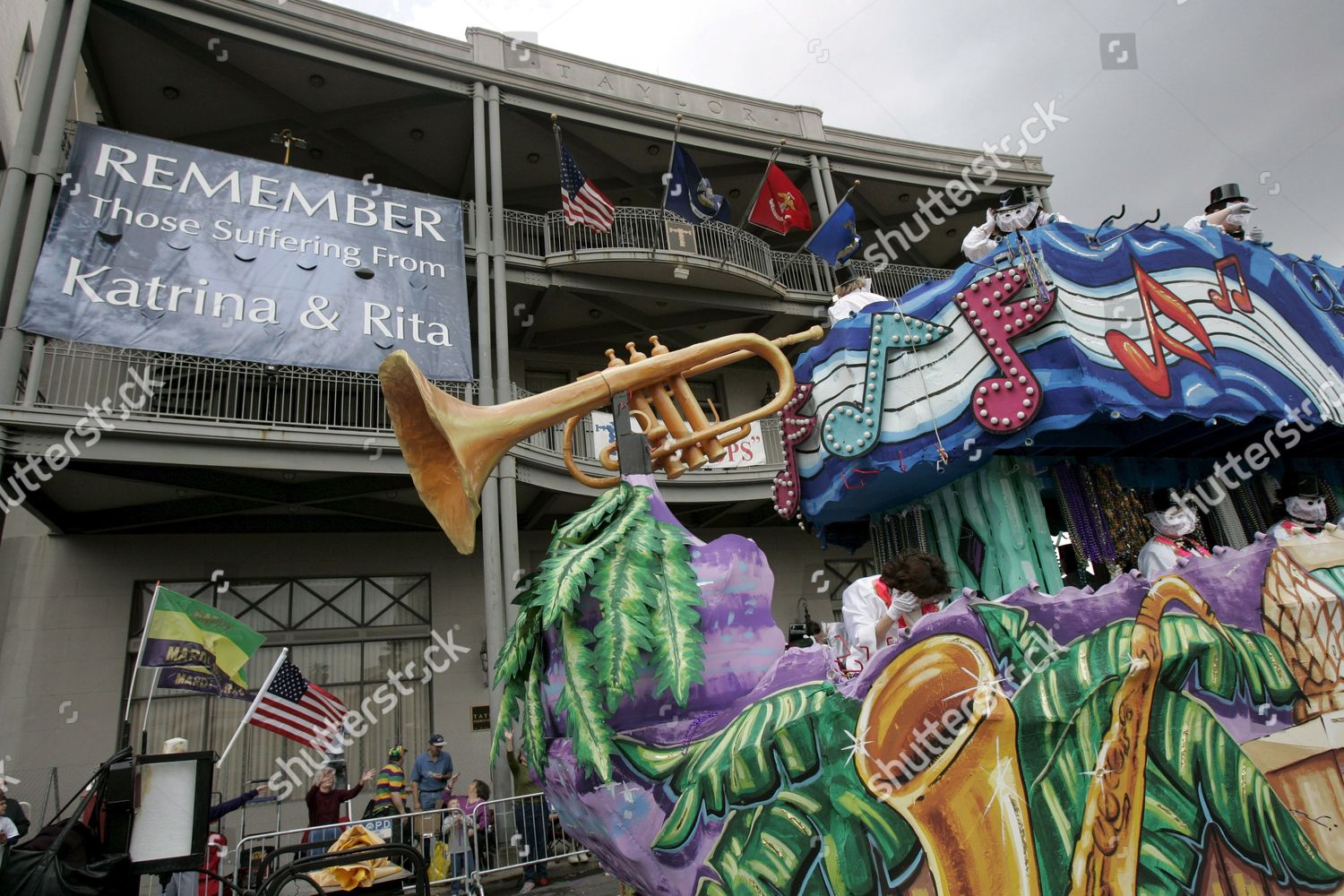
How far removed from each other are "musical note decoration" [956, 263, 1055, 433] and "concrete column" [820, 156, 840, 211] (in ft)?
39.1

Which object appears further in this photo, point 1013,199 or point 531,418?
point 1013,199

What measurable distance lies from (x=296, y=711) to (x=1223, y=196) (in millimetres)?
9837

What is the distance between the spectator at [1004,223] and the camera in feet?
16.0

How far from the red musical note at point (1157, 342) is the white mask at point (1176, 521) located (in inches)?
37.5

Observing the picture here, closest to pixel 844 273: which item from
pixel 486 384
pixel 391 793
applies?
pixel 486 384

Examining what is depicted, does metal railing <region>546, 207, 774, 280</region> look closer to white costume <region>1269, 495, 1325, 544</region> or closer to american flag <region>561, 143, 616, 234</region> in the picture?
american flag <region>561, 143, 616, 234</region>

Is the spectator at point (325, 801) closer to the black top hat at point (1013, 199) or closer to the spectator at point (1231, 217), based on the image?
the black top hat at point (1013, 199)

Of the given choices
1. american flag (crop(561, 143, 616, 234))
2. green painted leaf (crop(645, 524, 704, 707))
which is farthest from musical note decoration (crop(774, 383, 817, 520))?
american flag (crop(561, 143, 616, 234))

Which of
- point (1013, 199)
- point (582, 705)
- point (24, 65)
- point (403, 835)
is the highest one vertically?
point (24, 65)

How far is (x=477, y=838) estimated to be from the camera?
7520 mm

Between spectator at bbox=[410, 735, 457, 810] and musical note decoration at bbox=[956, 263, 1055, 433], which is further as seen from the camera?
spectator at bbox=[410, 735, 457, 810]

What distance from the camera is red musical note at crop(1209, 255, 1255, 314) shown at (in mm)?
4844

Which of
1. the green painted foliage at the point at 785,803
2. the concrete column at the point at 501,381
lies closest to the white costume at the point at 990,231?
the green painted foliage at the point at 785,803

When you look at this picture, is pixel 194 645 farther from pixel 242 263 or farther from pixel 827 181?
pixel 827 181
